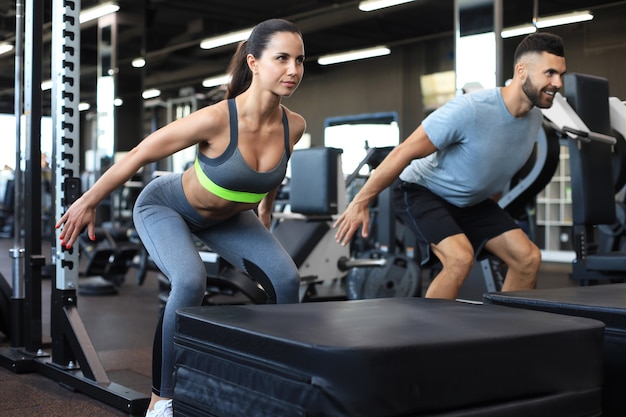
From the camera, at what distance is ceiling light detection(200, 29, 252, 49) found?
9890 millimetres

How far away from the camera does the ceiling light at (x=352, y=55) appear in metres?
9.52

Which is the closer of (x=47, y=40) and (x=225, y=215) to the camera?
(x=225, y=215)

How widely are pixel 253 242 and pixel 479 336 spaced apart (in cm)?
99

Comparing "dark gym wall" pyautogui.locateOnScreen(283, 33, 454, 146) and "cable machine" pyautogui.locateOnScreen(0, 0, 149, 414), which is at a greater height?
"dark gym wall" pyautogui.locateOnScreen(283, 33, 454, 146)

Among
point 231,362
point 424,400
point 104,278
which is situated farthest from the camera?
point 104,278

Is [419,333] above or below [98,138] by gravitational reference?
below

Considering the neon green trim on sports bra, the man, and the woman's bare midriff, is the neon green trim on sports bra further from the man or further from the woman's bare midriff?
the man

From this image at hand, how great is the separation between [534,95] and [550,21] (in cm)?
352

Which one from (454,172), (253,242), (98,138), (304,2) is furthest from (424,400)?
(304,2)

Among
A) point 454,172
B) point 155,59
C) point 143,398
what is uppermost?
point 155,59

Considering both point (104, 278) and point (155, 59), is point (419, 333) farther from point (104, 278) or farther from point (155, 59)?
point (155, 59)

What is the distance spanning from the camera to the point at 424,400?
1.03m

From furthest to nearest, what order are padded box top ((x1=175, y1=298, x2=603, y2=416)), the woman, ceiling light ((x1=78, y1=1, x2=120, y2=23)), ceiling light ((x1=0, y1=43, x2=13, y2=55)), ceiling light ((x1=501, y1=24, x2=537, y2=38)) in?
ceiling light ((x1=78, y1=1, x2=120, y2=23)), ceiling light ((x1=501, y1=24, x2=537, y2=38)), ceiling light ((x1=0, y1=43, x2=13, y2=55)), the woman, padded box top ((x1=175, y1=298, x2=603, y2=416))

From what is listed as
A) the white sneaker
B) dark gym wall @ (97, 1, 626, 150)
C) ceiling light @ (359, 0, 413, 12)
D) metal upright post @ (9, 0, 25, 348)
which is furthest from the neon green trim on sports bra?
dark gym wall @ (97, 1, 626, 150)
